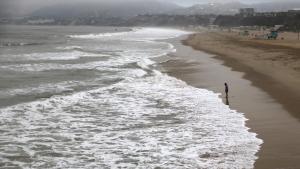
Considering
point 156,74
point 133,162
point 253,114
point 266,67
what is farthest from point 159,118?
point 266,67

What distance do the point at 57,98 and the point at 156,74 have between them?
9.39 m

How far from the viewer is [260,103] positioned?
16.1 m

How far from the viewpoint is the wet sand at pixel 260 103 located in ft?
32.8

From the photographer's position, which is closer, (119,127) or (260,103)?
(119,127)

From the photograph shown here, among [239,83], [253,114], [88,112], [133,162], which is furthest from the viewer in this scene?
[239,83]

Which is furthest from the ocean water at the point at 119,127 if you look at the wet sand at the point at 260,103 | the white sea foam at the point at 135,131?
the wet sand at the point at 260,103

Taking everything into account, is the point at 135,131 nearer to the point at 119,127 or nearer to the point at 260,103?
the point at 119,127

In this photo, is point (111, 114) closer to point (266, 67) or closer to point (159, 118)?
point (159, 118)

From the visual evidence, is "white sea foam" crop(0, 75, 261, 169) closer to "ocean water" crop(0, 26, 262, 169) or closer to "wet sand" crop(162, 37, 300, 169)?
"ocean water" crop(0, 26, 262, 169)

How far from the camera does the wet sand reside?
10.0 metres

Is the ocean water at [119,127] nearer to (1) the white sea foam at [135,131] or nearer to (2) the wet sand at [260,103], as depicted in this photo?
(1) the white sea foam at [135,131]

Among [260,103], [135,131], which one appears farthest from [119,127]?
[260,103]

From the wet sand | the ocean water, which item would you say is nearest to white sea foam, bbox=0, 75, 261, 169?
the ocean water

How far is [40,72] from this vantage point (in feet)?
89.0
